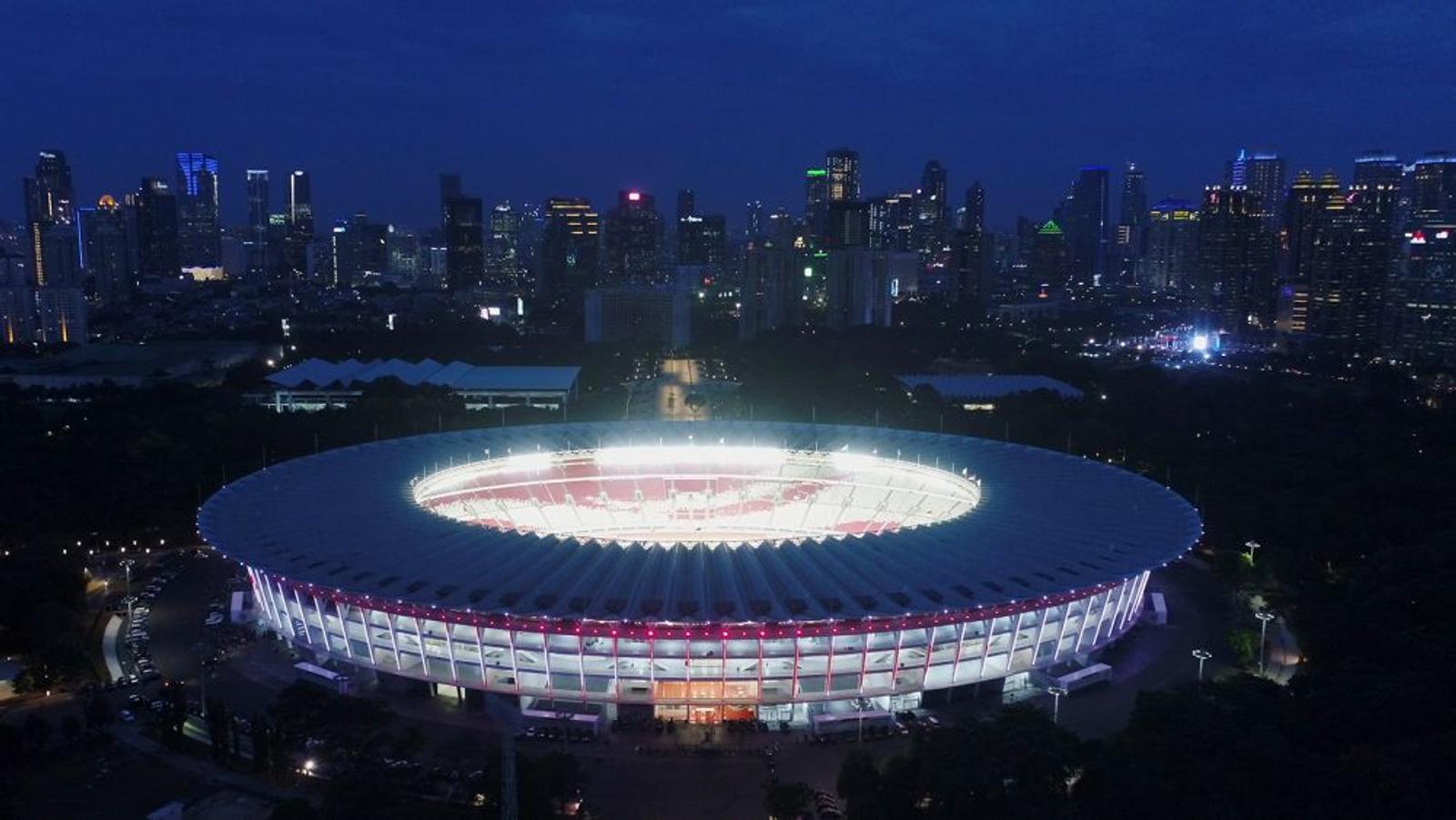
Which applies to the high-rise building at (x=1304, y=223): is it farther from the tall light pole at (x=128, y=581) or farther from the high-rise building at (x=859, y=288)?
the tall light pole at (x=128, y=581)

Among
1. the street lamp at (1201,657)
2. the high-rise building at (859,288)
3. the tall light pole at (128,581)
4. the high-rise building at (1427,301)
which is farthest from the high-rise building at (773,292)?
the street lamp at (1201,657)

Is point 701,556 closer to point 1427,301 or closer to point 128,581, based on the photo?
point 128,581

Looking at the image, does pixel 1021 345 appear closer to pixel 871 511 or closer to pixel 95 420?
pixel 871 511

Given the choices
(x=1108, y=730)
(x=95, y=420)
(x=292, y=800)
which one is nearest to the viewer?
(x=292, y=800)

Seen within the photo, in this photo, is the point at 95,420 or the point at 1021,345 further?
the point at 1021,345

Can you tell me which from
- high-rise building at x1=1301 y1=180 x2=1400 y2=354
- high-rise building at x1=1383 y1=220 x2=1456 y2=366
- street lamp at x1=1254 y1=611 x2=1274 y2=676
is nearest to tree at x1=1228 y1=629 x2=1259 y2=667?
street lamp at x1=1254 y1=611 x2=1274 y2=676

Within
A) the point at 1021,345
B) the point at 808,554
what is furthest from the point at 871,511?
the point at 1021,345

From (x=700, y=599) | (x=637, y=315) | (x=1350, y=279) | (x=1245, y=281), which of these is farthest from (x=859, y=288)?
(x=700, y=599)
